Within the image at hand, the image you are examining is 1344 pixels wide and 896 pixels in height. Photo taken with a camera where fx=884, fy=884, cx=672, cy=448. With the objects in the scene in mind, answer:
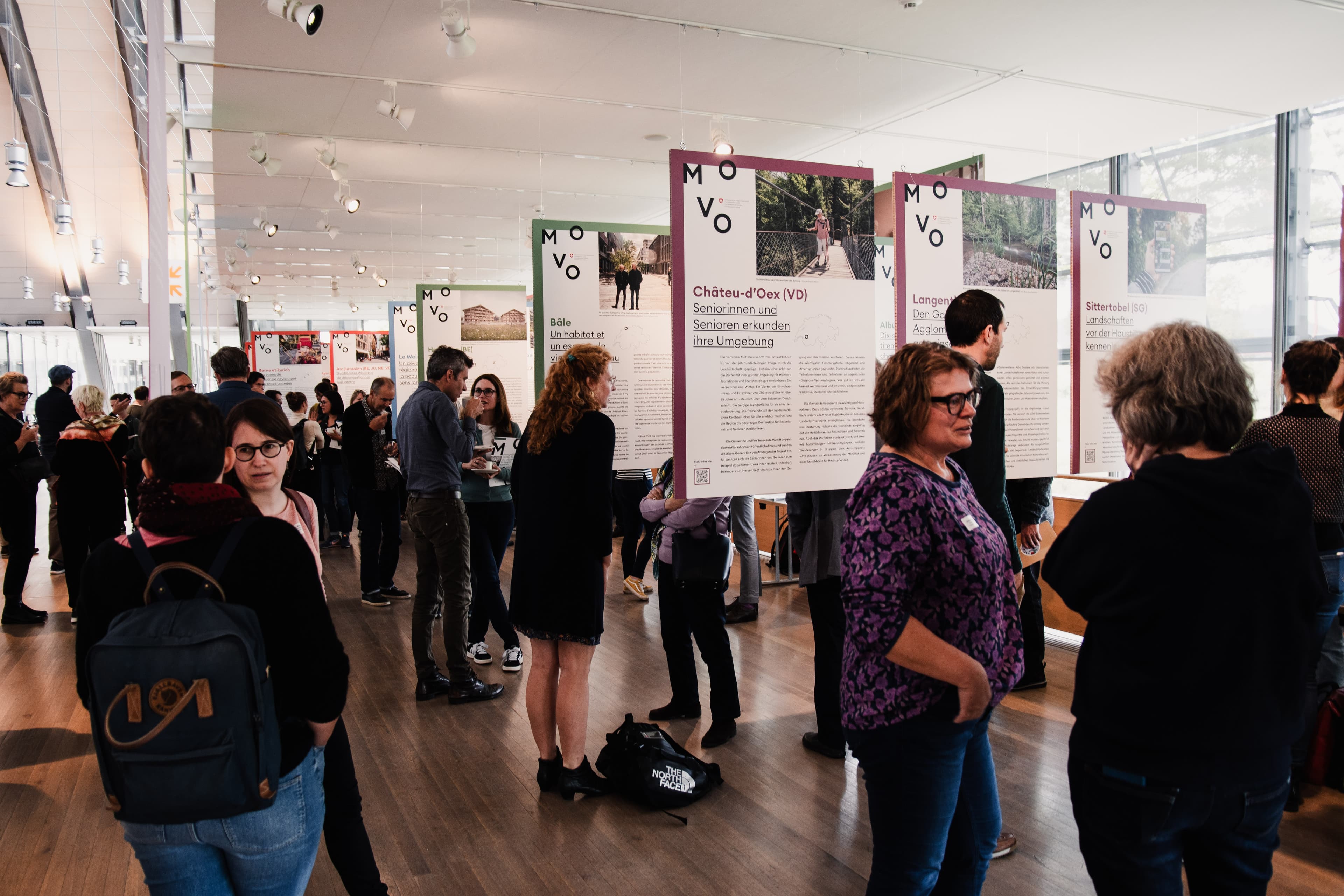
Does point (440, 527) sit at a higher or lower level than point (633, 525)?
higher

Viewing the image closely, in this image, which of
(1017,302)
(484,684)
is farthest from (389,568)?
(1017,302)

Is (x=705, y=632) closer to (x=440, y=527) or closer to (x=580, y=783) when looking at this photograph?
(x=580, y=783)

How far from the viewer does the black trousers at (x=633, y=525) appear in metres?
6.55

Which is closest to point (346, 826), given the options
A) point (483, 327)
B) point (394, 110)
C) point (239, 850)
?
point (239, 850)

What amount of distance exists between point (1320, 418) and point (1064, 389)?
7460mm

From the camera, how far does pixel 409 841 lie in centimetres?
295

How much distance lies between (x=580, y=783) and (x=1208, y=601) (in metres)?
2.45

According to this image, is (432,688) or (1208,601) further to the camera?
(432,688)

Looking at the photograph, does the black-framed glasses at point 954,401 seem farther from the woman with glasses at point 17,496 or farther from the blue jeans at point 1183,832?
the woman with glasses at point 17,496

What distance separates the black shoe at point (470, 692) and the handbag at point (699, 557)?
1.33 metres

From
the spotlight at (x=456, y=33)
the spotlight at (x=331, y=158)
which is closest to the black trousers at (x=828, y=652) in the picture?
the spotlight at (x=456, y=33)

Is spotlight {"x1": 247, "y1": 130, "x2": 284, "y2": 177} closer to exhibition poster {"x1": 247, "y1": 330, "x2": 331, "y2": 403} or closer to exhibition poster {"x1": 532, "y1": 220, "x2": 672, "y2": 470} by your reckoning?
exhibition poster {"x1": 532, "y1": 220, "x2": 672, "y2": 470}

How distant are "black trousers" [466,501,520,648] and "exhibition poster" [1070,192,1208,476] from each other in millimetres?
2993

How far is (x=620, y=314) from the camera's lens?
5.06m
